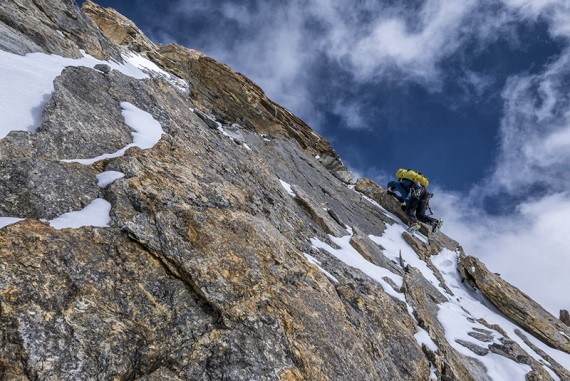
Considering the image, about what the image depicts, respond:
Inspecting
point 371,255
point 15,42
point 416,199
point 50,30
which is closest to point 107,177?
point 15,42

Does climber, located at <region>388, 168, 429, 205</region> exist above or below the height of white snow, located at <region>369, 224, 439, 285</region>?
above

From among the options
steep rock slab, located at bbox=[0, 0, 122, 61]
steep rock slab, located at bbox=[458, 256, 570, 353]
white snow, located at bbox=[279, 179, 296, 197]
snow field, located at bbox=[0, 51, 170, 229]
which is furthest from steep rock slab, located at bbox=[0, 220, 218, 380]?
steep rock slab, located at bbox=[458, 256, 570, 353]

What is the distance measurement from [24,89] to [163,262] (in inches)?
286

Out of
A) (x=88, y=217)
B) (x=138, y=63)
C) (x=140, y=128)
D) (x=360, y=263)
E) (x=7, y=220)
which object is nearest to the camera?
(x=7, y=220)

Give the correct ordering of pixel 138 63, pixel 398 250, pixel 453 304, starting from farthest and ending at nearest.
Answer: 1. pixel 138 63
2. pixel 398 250
3. pixel 453 304

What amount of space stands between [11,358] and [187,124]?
11864mm

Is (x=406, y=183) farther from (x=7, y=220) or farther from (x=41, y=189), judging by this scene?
(x=7, y=220)

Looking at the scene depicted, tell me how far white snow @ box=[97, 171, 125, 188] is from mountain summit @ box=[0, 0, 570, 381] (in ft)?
0.15

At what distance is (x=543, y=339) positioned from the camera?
68.7 ft

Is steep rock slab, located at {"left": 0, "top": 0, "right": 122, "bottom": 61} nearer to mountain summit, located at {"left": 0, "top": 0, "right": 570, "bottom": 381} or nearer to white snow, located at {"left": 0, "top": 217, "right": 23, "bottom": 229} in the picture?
mountain summit, located at {"left": 0, "top": 0, "right": 570, "bottom": 381}

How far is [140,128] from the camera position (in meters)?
12.1

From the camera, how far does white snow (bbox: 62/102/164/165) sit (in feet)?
35.7

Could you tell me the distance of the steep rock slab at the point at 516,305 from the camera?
21.1 metres

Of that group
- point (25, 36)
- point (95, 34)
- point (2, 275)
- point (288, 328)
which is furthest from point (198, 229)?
point (95, 34)
